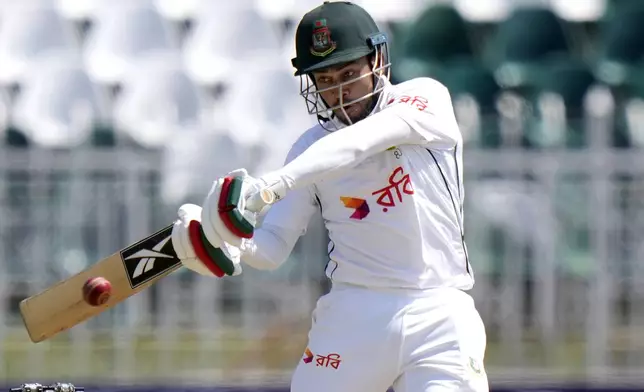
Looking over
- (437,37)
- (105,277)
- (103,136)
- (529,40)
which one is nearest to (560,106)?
(529,40)

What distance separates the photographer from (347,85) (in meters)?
3.17

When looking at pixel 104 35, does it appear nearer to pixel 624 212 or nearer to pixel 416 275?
pixel 624 212

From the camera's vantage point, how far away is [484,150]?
8172mm

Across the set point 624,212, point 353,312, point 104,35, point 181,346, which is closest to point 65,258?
point 181,346

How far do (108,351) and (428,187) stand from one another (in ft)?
16.7

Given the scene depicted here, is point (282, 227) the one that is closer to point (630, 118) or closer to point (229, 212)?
point (229, 212)

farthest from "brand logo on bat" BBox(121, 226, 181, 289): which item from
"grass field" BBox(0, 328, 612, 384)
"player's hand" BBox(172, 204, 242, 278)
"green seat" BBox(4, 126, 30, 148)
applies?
"green seat" BBox(4, 126, 30, 148)

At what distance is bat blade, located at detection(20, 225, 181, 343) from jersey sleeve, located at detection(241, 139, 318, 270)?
0.85 feet

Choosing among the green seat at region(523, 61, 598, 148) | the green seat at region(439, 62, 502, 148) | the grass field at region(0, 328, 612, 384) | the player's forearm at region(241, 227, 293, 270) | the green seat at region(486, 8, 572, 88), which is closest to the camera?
the player's forearm at region(241, 227, 293, 270)

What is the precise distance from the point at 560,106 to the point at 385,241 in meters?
6.54

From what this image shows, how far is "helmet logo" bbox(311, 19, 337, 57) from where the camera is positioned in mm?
3141

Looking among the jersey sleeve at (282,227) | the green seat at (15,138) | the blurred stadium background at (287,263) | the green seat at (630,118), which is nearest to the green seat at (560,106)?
the blurred stadium background at (287,263)

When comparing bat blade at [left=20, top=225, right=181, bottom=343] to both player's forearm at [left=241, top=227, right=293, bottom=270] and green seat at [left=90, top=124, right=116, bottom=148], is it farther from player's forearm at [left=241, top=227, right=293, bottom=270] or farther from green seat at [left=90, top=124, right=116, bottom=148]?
green seat at [left=90, top=124, right=116, bottom=148]

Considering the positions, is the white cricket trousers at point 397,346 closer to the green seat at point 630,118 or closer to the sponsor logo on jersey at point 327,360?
the sponsor logo on jersey at point 327,360
